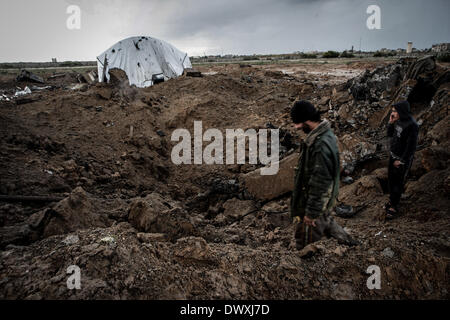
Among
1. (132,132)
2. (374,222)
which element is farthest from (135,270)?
(132,132)

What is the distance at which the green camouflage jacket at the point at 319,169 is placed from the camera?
6.37 feet

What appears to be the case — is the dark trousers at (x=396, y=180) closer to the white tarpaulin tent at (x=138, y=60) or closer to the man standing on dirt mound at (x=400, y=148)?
the man standing on dirt mound at (x=400, y=148)

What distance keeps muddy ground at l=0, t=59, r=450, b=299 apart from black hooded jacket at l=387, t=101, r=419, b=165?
2.38 ft

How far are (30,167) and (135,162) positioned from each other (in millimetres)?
1910

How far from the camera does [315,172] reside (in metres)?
1.98

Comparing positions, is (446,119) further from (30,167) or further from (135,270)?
(30,167)

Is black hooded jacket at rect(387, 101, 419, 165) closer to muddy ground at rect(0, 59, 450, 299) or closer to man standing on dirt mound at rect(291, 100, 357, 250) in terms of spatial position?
muddy ground at rect(0, 59, 450, 299)

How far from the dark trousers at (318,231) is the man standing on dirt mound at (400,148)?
1240 mm

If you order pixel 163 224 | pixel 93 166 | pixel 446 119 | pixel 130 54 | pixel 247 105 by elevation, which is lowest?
pixel 163 224

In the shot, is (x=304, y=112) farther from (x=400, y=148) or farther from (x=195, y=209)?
(x=195, y=209)

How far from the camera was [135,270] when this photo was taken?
6.51ft

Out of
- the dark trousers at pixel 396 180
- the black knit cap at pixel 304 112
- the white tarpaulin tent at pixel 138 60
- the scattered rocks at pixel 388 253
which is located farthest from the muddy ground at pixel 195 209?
the white tarpaulin tent at pixel 138 60

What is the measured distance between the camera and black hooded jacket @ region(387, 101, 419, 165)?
9.23 feet

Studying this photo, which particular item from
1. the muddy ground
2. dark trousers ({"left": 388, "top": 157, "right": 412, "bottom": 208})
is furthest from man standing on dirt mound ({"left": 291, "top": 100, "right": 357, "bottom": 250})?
dark trousers ({"left": 388, "top": 157, "right": 412, "bottom": 208})
